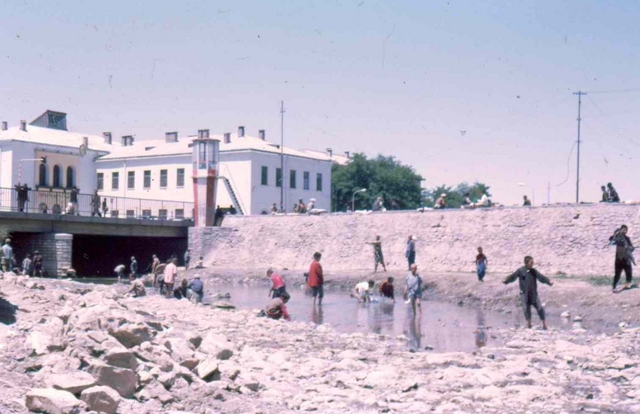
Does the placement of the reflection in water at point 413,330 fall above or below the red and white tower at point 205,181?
below

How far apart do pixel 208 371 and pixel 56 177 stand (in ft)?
200

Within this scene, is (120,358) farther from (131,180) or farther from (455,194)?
(455,194)

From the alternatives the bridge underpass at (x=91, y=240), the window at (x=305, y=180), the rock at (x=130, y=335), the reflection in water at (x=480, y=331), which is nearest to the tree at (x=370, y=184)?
the window at (x=305, y=180)

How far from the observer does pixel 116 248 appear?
52.1 metres

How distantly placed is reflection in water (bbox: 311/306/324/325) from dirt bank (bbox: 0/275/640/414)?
6.37 m

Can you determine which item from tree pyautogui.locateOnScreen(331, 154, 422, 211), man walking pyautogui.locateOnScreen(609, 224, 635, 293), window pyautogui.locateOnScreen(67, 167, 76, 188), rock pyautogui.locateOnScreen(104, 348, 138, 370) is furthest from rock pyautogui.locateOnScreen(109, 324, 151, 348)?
tree pyautogui.locateOnScreen(331, 154, 422, 211)

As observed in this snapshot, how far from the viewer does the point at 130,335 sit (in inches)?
434

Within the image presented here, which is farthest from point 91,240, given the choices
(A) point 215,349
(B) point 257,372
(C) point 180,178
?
(B) point 257,372

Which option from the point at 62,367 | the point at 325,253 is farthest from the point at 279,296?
the point at 325,253

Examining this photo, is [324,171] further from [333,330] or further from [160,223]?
[333,330]

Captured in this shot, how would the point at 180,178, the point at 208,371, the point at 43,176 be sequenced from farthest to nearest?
the point at 43,176 → the point at 180,178 → the point at 208,371

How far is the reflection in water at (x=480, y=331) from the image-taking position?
1811 centimetres

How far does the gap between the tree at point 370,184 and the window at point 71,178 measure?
25.6m

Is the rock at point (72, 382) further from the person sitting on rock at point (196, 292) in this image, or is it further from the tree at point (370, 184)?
the tree at point (370, 184)
